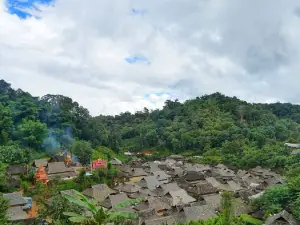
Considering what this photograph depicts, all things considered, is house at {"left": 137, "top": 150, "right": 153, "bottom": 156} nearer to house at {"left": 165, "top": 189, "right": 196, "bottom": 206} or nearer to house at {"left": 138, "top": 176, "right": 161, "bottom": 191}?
house at {"left": 138, "top": 176, "right": 161, "bottom": 191}

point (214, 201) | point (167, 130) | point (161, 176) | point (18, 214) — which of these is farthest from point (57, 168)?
point (167, 130)

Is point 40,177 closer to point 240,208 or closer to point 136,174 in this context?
point 136,174

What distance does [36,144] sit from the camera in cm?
4584

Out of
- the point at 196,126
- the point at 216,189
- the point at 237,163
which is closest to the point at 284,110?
the point at 196,126

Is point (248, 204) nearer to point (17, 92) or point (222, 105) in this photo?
point (17, 92)

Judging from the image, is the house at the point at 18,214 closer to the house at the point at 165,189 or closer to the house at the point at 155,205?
the house at the point at 155,205

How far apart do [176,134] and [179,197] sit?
3740 cm

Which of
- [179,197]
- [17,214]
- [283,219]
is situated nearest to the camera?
[283,219]

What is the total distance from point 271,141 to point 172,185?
32663 millimetres

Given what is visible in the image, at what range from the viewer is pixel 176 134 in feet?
219

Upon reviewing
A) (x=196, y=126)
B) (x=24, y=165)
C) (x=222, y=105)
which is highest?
(x=222, y=105)

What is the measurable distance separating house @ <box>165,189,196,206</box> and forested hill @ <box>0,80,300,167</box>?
19238 mm

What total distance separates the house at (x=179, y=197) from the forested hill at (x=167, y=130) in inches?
757

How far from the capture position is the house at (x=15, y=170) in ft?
112
